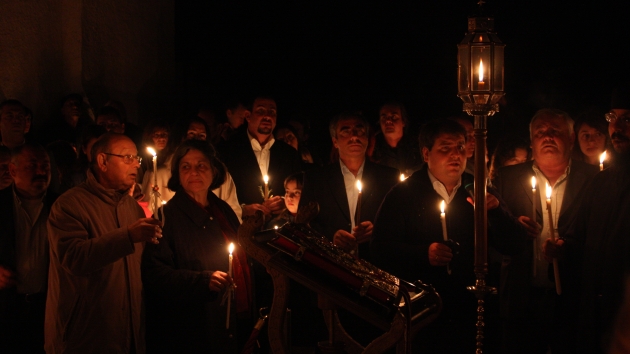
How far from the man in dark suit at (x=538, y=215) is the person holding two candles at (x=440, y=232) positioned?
61cm

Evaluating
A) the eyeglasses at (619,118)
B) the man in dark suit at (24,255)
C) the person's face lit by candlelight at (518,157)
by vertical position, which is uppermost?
the eyeglasses at (619,118)

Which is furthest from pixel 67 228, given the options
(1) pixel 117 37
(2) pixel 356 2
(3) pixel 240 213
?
(2) pixel 356 2

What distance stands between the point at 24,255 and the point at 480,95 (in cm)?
322

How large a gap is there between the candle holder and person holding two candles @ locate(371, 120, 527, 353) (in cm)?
62

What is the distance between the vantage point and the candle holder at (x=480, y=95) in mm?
3615

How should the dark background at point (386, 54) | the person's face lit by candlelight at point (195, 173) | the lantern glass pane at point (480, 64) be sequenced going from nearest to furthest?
the lantern glass pane at point (480, 64)
the person's face lit by candlelight at point (195, 173)
the dark background at point (386, 54)

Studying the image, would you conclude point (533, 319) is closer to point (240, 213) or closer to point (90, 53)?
point (240, 213)

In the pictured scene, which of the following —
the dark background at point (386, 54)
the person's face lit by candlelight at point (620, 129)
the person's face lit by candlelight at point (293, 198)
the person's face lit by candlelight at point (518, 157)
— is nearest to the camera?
the person's face lit by candlelight at point (620, 129)

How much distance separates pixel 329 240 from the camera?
4.84m

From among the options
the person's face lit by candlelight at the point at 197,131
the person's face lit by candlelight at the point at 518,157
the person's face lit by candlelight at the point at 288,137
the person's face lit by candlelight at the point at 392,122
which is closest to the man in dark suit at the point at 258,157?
the person's face lit by candlelight at the point at 197,131

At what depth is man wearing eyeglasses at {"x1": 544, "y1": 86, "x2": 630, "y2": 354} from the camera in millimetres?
3990

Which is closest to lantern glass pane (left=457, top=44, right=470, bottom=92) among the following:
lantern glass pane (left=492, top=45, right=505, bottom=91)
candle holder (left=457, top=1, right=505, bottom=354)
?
candle holder (left=457, top=1, right=505, bottom=354)

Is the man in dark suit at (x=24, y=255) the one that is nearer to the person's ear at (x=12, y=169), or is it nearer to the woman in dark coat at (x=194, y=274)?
the person's ear at (x=12, y=169)

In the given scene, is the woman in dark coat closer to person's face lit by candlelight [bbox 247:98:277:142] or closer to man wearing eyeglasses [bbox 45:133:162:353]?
man wearing eyeglasses [bbox 45:133:162:353]
